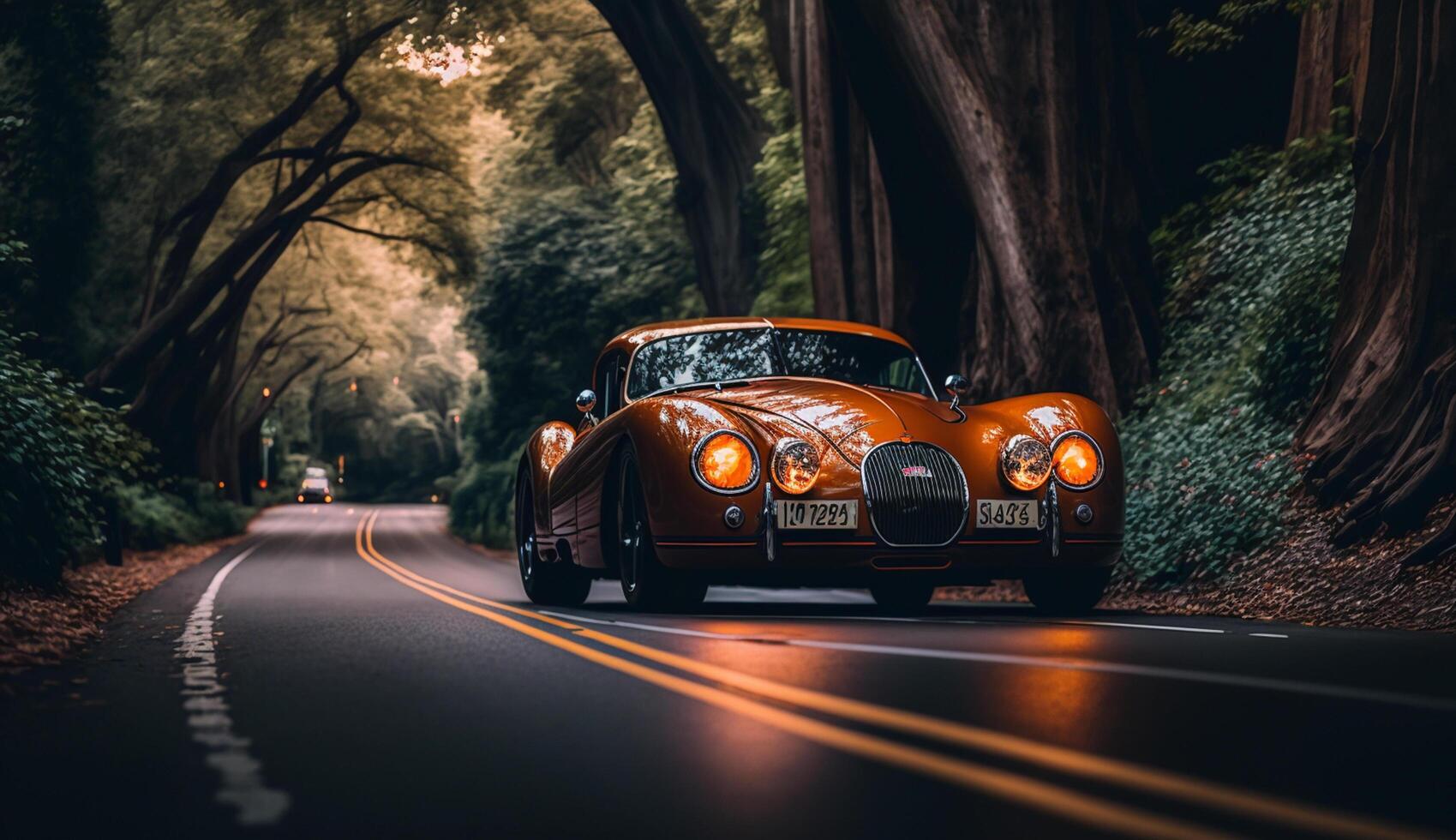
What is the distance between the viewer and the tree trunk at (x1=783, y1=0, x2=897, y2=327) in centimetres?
1984

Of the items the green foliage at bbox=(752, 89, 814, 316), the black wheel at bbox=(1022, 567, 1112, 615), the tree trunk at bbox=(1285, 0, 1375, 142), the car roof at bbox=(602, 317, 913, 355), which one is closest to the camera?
the black wheel at bbox=(1022, 567, 1112, 615)

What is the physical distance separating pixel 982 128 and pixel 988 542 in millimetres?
7622

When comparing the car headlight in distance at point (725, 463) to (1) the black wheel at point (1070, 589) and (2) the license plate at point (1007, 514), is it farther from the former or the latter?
(1) the black wheel at point (1070, 589)

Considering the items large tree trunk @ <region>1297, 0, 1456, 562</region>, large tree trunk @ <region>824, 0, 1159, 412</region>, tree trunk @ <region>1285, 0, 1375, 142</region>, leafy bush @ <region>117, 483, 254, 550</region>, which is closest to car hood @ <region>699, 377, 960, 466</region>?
large tree trunk @ <region>1297, 0, 1456, 562</region>

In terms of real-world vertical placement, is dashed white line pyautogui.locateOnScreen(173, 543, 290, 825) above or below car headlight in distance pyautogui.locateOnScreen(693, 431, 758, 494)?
below

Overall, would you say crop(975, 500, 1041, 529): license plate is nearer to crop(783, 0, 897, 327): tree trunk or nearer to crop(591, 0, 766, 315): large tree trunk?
crop(783, 0, 897, 327): tree trunk

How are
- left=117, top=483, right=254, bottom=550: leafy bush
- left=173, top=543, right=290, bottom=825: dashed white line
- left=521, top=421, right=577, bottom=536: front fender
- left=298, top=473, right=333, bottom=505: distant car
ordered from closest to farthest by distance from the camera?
left=173, top=543, right=290, bottom=825: dashed white line → left=521, top=421, right=577, bottom=536: front fender → left=117, top=483, right=254, bottom=550: leafy bush → left=298, top=473, right=333, bottom=505: distant car

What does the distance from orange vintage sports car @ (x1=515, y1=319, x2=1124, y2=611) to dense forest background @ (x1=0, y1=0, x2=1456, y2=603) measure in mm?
1877

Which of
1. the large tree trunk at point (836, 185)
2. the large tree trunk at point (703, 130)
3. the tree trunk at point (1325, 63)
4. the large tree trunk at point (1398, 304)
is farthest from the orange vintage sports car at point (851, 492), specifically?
the large tree trunk at point (703, 130)

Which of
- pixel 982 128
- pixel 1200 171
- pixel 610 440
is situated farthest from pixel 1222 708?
pixel 1200 171

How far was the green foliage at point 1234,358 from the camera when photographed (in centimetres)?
1119

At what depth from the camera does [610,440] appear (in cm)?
953

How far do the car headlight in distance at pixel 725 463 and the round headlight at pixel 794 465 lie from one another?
4.8 inches

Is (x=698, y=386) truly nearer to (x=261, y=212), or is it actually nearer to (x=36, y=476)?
(x=36, y=476)
